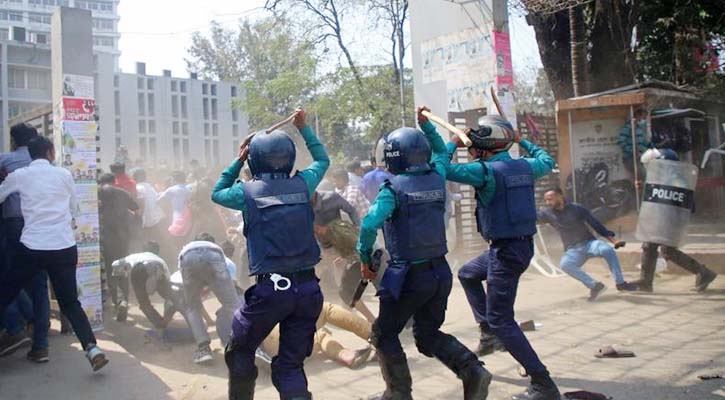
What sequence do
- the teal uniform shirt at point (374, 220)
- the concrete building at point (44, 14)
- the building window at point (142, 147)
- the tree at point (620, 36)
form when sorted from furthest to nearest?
the concrete building at point (44, 14) < the building window at point (142, 147) < the tree at point (620, 36) < the teal uniform shirt at point (374, 220)

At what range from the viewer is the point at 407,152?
4.12 meters

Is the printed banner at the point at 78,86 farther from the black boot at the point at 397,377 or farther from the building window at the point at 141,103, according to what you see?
the building window at the point at 141,103

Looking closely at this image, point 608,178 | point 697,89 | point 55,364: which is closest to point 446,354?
point 55,364

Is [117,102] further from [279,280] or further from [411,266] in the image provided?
[279,280]

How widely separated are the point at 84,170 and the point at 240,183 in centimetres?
352

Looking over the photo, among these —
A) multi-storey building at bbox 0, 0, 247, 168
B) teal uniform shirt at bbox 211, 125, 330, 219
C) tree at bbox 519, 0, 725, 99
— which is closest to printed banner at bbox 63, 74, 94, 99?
teal uniform shirt at bbox 211, 125, 330, 219

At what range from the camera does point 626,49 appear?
14.3m

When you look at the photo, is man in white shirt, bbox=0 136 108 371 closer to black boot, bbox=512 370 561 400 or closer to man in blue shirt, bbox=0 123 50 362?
man in blue shirt, bbox=0 123 50 362

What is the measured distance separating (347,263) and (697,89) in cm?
1234

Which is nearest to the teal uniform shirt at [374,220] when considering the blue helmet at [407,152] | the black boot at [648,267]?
the blue helmet at [407,152]

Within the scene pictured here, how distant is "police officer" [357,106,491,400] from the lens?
157 inches

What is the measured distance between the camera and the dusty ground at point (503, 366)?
4609mm

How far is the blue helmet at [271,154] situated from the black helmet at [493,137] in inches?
61.7

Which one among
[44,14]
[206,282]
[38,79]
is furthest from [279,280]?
[44,14]
